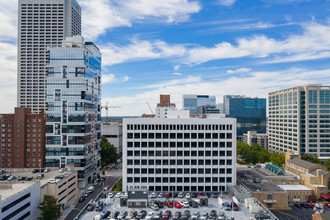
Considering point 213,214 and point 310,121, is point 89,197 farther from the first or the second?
point 310,121

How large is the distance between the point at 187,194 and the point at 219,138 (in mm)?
23178

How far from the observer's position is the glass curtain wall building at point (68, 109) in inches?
4040

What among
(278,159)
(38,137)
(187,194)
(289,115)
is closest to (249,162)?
(278,159)

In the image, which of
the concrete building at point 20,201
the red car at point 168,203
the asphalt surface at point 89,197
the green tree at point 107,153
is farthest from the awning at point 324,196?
the green tree at point 107,153

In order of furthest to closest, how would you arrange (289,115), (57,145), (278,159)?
1. (289,115)
2. (278,159)
3. (57,145)

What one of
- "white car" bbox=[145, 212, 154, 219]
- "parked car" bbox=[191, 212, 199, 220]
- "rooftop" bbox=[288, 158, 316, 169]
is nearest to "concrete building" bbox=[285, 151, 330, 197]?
"rooftop" bbox=[288, 158, 316, 169]

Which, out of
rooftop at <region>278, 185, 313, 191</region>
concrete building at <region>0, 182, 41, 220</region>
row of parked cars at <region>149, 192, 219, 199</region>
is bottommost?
rooftop at <region>278, 185, 313, 191</region>

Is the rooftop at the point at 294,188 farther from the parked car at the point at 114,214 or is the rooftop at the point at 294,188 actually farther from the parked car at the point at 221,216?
the parked car at the point at 114,214

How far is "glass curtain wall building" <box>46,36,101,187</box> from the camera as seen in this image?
337 ft

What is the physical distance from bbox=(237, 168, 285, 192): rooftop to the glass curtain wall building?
67.5 meters

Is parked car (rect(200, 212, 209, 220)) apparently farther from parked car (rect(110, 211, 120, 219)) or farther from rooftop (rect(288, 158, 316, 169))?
rooftop (rect(288, 158, 316, 169))

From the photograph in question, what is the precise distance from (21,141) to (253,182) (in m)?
109

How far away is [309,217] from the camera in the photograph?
7594cm

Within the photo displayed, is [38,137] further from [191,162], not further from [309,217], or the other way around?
[309,217]
